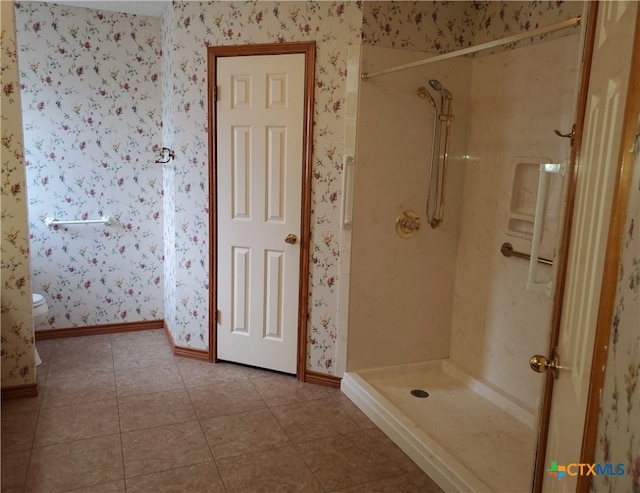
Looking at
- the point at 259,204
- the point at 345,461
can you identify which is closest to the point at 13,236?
the point at 259,204

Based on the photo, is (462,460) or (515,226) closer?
(462,460)

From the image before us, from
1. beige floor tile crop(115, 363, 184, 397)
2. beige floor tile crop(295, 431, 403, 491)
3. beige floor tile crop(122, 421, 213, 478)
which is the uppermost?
beige floor tile crop(115, 363, 184, 397)

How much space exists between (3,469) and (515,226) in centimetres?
278

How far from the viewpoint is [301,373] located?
3170 millimetres

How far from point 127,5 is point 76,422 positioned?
8.83ft

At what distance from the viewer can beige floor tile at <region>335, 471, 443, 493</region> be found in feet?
7.07

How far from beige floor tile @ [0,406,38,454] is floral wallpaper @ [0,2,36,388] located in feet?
0.59

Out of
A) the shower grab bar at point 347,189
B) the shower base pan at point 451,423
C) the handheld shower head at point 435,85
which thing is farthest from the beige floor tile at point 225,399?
the handheld shower head at point 435,85

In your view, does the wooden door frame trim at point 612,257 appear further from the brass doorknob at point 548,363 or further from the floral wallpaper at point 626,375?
the brass doorknob at point 548,363

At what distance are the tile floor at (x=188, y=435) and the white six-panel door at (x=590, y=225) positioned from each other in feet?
4.51

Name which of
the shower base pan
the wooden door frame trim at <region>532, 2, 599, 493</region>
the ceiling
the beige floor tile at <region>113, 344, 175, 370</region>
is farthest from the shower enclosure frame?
the ceiling

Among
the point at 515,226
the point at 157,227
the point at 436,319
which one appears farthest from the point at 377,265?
the point at 157,227

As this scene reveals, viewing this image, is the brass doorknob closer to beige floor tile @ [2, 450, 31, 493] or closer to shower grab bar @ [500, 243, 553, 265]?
shower grab bar @ [500, 243, 553, 265]

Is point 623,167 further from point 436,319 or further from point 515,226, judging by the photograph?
point 436,319
